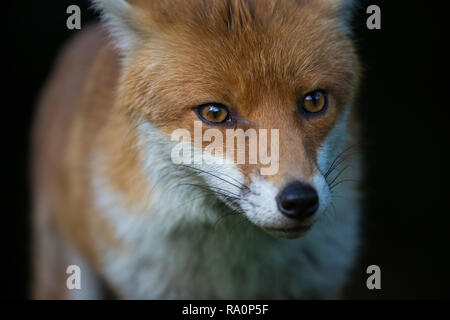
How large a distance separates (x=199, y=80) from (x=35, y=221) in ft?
9.93

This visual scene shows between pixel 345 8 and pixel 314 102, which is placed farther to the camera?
pixel 345 8

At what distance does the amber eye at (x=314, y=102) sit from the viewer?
2.92 meters

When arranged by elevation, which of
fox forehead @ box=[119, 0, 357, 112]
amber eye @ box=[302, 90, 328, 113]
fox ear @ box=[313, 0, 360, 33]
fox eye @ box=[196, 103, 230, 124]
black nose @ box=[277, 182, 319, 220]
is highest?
fox ear @ box=[313, 0, 360, 33]

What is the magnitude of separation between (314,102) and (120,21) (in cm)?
110

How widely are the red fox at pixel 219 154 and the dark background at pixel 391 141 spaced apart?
2090 mm

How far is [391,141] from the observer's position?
20.3 feet

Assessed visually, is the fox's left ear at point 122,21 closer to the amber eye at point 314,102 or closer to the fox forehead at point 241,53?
the fox forehead at point 241,53

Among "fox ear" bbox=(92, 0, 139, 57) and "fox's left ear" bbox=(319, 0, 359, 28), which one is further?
"fox's left ear" bbox=(319, 0, 359, 28)

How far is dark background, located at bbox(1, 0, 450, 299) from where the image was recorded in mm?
5727

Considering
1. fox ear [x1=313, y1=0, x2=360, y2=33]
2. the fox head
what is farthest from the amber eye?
fox ear [x1=313, y1=0, x2=360, y2=33]

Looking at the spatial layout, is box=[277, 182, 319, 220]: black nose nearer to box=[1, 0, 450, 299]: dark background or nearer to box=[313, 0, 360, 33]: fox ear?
box=[313, 0, 360, 33]: fox ear

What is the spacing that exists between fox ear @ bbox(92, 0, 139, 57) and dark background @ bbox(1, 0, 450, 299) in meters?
2.66

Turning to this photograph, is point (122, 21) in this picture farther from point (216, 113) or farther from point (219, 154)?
point (219, 154)

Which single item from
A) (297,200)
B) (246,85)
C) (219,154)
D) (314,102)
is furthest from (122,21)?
(297,200)
